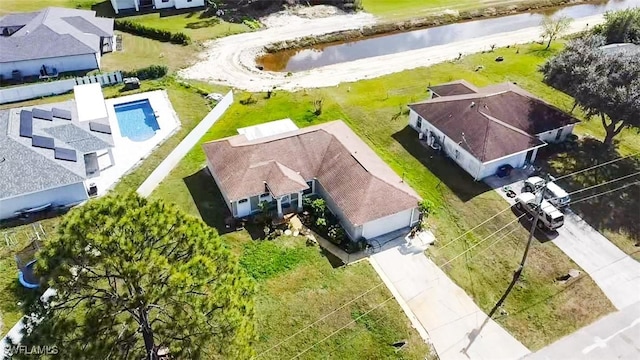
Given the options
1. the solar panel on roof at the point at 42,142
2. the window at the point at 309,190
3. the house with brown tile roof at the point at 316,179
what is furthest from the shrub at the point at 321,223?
the solar panel on roof at the point at 42,142

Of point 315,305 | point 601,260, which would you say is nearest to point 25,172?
point 315,305

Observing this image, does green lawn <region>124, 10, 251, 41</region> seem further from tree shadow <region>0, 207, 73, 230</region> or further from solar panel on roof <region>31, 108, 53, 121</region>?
tree shadow <region>0, 207, 73, 230</region>

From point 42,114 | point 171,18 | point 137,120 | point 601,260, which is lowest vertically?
point 601,260

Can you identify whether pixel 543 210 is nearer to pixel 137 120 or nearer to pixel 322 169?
pixel 322 169

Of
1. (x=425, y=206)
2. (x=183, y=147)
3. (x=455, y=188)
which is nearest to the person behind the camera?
(x=425, y=206)

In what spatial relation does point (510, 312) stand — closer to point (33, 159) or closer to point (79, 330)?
point (79, 330)

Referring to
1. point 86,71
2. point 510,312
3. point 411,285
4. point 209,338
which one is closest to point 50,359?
point 209,338
